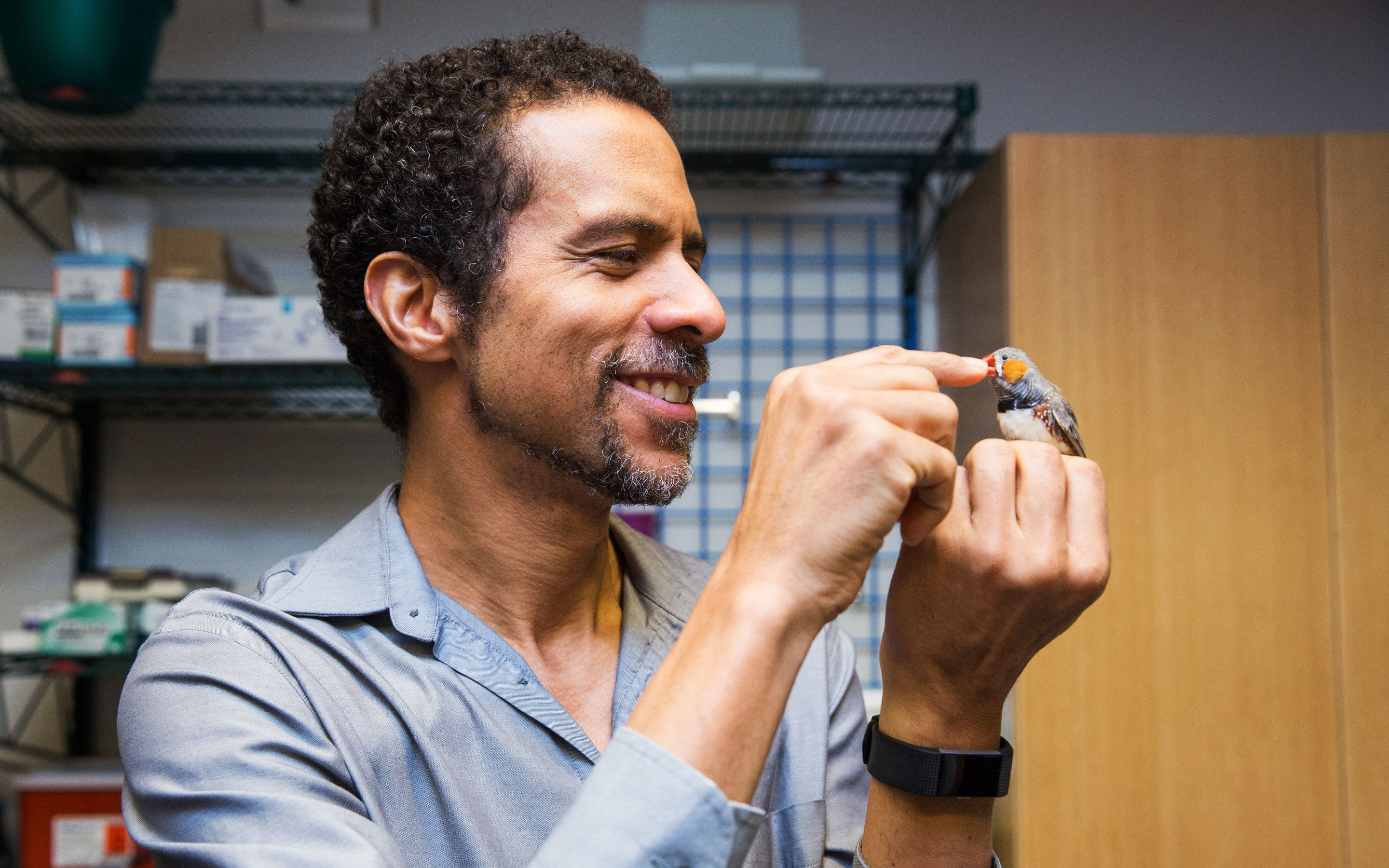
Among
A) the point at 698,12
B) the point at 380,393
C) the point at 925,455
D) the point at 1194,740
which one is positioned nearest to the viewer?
the point at 925,455

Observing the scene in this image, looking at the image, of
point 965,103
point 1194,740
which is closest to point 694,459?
point 965,103

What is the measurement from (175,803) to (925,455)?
54cm

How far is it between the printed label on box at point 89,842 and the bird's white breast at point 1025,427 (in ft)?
5.60

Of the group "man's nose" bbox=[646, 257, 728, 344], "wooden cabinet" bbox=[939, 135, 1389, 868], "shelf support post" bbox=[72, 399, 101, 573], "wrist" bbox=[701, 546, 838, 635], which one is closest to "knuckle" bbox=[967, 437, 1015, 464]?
"wrist" bbox=[701, 546, 838, 635]

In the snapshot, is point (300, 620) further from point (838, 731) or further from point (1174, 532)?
point (1174, 532)

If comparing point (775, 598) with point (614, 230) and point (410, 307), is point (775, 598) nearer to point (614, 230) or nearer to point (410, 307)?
point (614, 230)

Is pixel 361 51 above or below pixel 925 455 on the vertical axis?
above

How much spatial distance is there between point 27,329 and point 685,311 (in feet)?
5.11

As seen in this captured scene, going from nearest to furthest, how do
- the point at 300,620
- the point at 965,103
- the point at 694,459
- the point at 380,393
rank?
the point at 300,620, the point at 380,393, the point at 965,103, the point at 694,459

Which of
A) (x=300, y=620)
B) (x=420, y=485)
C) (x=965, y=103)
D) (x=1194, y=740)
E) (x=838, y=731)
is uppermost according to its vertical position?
(x=965, y=103)

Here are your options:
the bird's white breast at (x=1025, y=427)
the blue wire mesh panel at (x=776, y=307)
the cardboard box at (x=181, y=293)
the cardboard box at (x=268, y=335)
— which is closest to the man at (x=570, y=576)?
the bird's white breast at (x=1025, y=427)

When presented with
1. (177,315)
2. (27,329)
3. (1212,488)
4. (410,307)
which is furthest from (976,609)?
(27,329)

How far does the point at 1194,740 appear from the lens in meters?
1.60

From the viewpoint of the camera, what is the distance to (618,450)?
2.54 ft
